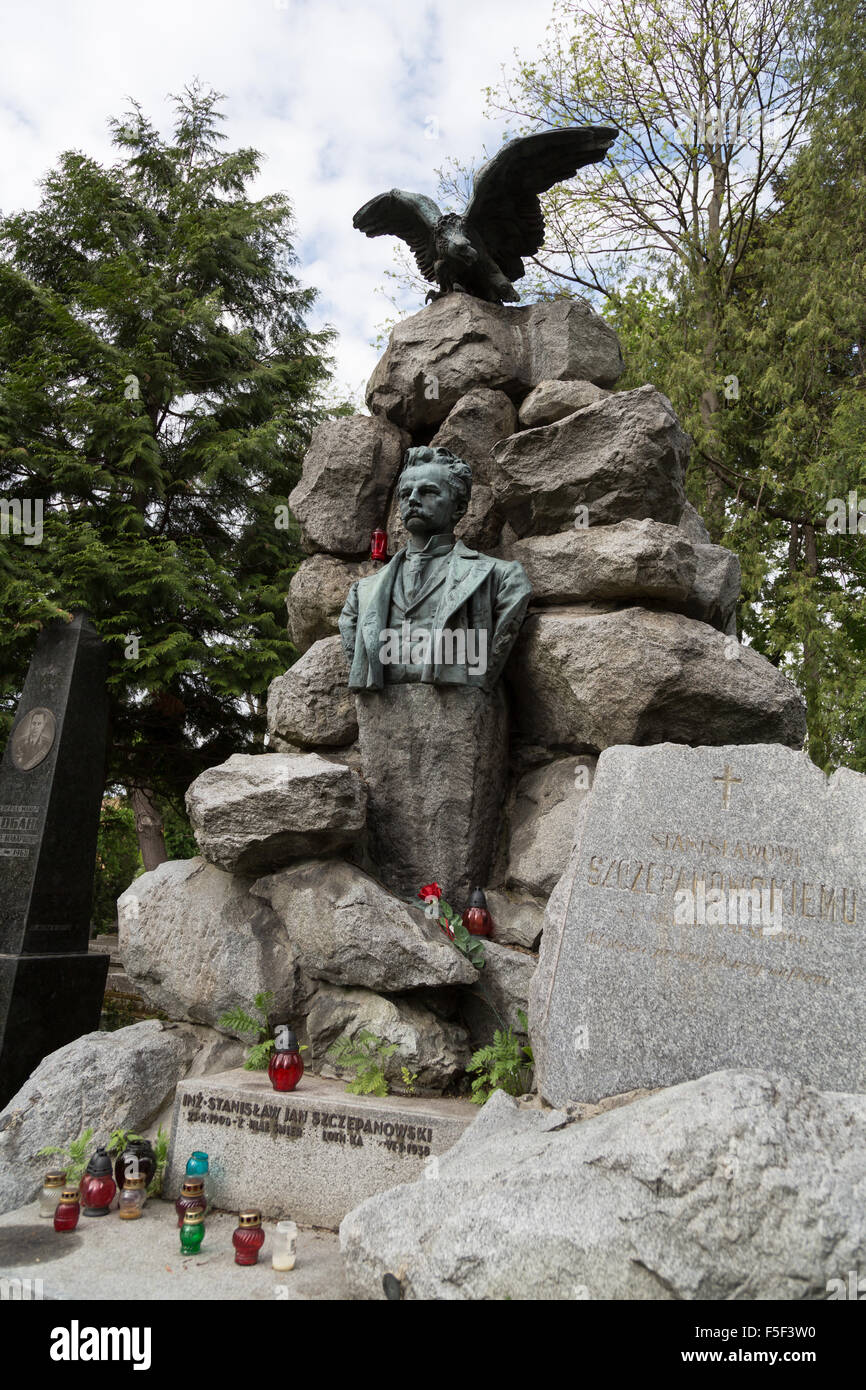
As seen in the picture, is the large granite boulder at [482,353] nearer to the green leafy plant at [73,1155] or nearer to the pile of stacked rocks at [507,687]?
the pile of stacked rocks at [507,687]

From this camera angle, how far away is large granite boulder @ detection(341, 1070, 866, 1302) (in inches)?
87.6

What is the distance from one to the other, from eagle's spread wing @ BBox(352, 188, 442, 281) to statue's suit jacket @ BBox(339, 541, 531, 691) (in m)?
2.90

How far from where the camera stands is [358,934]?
13.6 feet

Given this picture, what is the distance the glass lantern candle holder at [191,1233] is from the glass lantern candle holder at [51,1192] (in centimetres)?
65

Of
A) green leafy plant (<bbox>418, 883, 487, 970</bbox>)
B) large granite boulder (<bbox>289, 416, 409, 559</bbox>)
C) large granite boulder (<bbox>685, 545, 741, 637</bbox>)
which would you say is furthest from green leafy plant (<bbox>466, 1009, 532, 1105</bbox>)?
large granite boulder (<bbox>289, 416, 409, 559</bbox>)

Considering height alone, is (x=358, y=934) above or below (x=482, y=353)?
below

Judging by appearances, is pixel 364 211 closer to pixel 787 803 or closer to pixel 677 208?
pixel 787 803

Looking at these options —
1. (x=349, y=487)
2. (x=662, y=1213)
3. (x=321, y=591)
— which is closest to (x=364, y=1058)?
(x=662, y=1213)

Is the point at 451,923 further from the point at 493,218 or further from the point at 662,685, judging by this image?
the point at 493,218

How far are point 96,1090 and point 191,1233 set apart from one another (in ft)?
3.63

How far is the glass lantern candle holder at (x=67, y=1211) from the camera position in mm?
3402

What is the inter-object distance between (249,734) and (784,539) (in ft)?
27.6

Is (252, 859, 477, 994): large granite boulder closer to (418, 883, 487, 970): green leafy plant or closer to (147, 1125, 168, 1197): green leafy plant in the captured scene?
(418, 883, 487, 970): green leafy plant

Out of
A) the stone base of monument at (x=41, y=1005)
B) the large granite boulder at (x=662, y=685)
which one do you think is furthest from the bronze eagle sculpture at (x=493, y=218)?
the stone base of monument at (x=41, y=1005)
